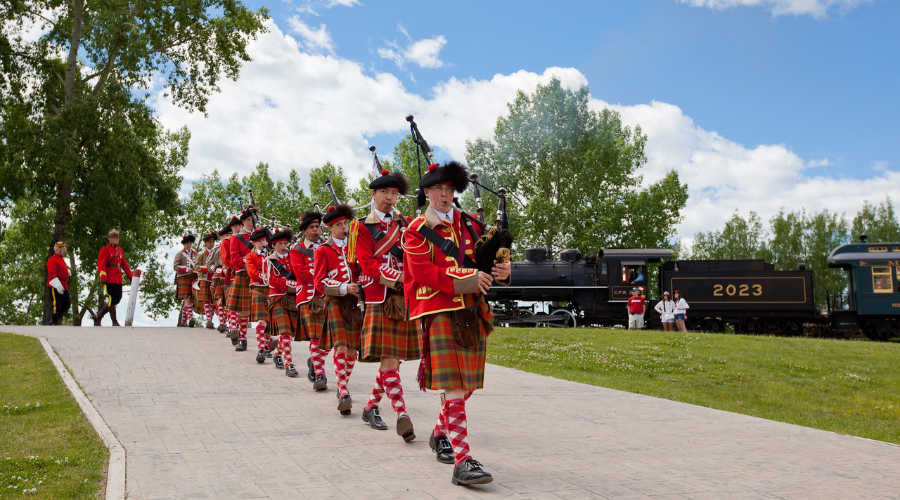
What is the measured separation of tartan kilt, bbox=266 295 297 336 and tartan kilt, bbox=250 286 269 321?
2.86 feet

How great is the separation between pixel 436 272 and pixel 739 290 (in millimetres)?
22912

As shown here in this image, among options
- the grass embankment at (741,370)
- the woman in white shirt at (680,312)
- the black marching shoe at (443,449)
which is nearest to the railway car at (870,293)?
the woman in white shirt at (680,312)

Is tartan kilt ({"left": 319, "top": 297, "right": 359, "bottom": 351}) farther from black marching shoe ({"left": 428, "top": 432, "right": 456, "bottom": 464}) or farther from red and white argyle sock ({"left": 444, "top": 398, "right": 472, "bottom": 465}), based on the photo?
red and white argyle sock ({"left": 444, "top": 398, "right": 472, "bottom": 465})

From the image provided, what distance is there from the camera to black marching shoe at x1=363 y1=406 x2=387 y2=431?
21.0 ft

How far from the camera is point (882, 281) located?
83.5 ft

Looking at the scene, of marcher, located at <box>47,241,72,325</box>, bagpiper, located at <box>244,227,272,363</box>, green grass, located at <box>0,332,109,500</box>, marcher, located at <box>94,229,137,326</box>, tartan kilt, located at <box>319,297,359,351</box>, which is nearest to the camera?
green grass, located at <box>0,332,109,500</box>

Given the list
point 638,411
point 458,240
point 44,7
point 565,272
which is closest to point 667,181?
point 565,272

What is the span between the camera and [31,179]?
2405 centimetres

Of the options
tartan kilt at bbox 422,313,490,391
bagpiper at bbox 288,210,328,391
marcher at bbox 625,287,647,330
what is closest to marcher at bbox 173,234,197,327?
bagpiper at bbox 288,210,328,391

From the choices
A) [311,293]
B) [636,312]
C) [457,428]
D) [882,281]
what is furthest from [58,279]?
[882,281]

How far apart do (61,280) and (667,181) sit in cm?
3688

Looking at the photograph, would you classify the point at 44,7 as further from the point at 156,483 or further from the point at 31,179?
the point at 156,483

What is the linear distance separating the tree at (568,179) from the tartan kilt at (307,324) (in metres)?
33.0

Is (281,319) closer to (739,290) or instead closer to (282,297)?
(282,297)
